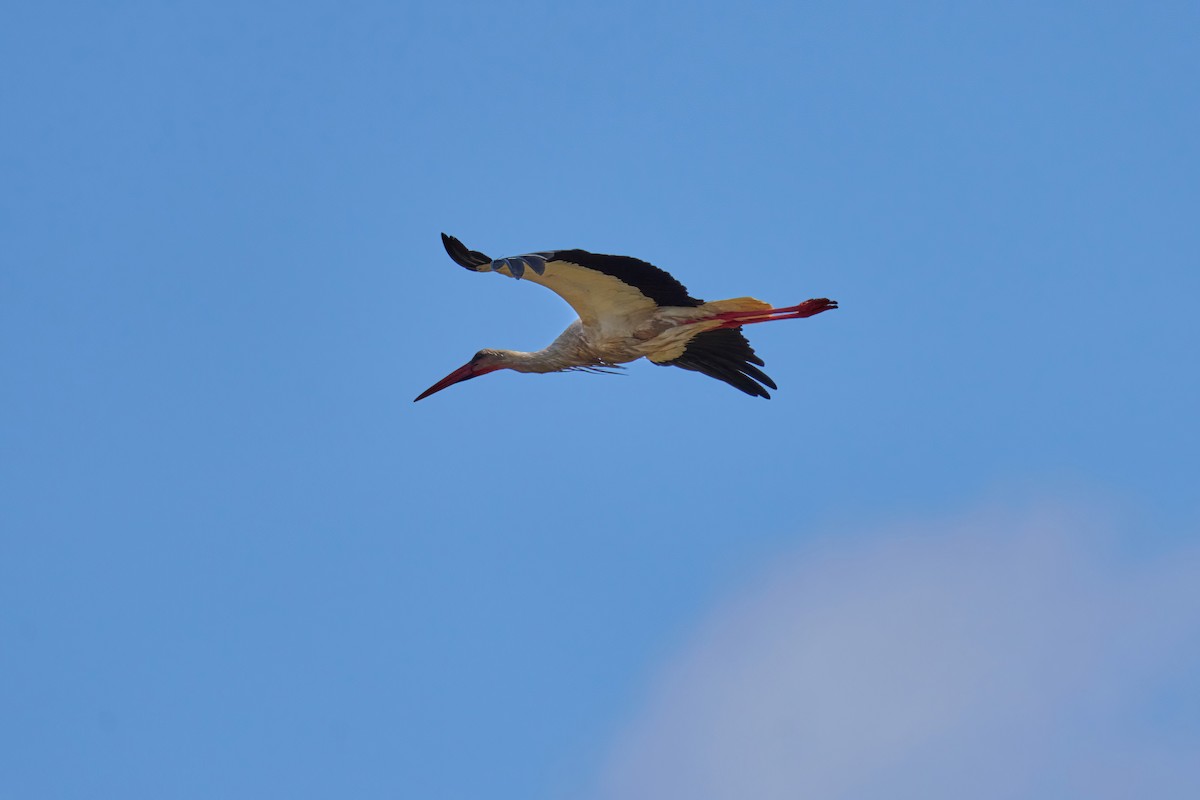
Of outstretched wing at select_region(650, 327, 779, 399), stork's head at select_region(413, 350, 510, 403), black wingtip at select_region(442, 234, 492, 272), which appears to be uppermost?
outstretched wing at select_region(650, 327, 779, 399)

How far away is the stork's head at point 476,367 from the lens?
58.7 ft

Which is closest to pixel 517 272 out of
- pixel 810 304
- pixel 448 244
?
pixel 448 244

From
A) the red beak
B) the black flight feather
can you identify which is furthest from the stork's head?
the black flight feather

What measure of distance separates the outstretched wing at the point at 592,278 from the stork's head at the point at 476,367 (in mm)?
1429

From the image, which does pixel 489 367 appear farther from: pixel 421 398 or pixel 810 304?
pixel 810 304

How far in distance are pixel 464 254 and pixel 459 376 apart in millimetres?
3662

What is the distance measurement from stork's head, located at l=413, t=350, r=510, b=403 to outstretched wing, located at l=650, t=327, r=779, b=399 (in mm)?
1722

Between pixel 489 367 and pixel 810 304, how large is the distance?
383cm

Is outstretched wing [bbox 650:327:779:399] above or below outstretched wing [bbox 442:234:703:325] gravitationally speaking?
above

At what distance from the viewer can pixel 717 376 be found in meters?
18.0

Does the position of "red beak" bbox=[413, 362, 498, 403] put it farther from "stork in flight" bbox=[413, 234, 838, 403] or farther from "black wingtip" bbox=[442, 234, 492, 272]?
"black wingtip" bbox=[442, 234, 492, 272]

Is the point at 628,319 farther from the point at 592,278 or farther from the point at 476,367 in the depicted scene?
the point at 476,367

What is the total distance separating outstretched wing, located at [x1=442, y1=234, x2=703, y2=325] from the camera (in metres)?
14.9

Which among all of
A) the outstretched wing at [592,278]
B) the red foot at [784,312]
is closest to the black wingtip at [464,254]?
Result: the outstretched wing at [592,278]
